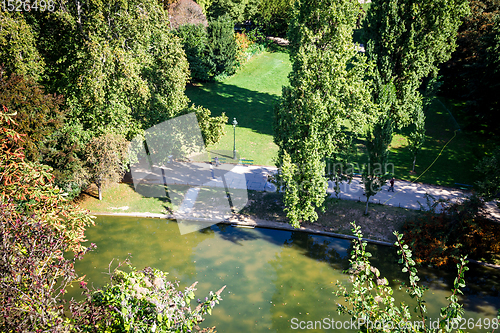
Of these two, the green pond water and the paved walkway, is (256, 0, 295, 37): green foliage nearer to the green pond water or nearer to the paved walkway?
the paved walkway

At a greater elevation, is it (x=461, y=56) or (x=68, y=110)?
(x=461, y=56)

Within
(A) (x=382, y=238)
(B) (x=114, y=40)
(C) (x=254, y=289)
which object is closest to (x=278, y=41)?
(B) (x=114, y=40)

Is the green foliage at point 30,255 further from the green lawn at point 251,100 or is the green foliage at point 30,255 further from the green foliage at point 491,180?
the green lawn at point 251,100

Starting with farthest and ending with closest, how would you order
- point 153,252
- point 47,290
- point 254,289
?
point 153,252
point 254,289
point 47,290

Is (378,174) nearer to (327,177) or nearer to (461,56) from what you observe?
(327,177)

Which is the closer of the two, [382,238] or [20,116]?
[20,116]

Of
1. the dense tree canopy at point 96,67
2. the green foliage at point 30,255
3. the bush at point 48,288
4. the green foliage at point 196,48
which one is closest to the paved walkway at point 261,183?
the dense tree canopy at point 96,67

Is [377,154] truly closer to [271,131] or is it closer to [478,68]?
[271,131]

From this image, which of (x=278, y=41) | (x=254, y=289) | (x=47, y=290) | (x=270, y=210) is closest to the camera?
(x=47, y=290)

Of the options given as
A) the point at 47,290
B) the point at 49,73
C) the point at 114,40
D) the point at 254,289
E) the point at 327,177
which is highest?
the point at 114,40
